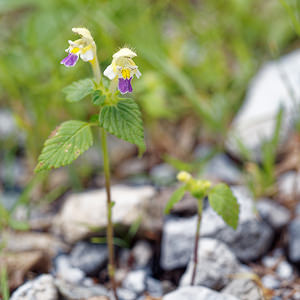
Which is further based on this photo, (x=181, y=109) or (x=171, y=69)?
(x=181, y=109)

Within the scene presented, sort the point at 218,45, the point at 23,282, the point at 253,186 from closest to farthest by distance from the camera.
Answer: the point at 23,282
the point at 253,186
the point at 218,45

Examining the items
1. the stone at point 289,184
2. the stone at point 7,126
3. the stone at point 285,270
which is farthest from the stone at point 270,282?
the stone at point 7,126

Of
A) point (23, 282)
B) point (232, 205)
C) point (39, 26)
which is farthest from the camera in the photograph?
point (39, 26)

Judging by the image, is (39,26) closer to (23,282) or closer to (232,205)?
(23,282)

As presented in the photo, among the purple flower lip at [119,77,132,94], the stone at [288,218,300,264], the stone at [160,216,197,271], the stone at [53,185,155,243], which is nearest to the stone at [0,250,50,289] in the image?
the stone at [53,185,155,243]

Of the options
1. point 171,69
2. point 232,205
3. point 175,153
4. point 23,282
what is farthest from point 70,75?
point 232,205

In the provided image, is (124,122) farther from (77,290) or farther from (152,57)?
(152,57)
